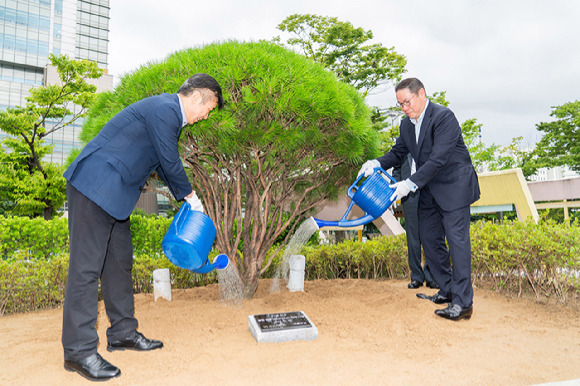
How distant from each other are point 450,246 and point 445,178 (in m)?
0.65

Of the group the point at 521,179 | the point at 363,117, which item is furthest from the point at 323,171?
the point at 521,179

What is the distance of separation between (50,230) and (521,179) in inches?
330

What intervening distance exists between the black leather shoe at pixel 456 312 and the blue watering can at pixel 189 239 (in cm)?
221

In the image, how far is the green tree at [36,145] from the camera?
1376cm

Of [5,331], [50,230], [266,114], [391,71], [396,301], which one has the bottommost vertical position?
[5,331]

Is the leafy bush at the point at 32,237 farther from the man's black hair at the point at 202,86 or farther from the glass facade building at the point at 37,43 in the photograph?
the glass facade building at the point at 37,43

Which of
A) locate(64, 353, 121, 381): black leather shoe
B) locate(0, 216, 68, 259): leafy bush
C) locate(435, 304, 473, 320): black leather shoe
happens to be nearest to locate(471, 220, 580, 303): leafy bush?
locate(435, 304, 473, 320): black leather shoe

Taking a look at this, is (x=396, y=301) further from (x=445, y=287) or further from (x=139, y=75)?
(x=139, y=75)

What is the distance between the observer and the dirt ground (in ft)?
6.92

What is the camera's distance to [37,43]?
4981 centimetres

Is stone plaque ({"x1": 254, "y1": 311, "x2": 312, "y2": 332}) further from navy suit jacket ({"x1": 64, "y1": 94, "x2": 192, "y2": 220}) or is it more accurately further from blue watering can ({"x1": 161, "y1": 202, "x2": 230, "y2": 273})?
navy suit jacket ({"x1": 64, "y1": 94, "x2": 192, "y2": 220})

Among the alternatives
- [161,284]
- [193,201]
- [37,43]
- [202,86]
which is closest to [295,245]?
[161,284]

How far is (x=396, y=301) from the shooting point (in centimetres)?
375

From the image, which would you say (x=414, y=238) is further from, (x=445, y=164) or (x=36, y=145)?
(x=36, y=145)
